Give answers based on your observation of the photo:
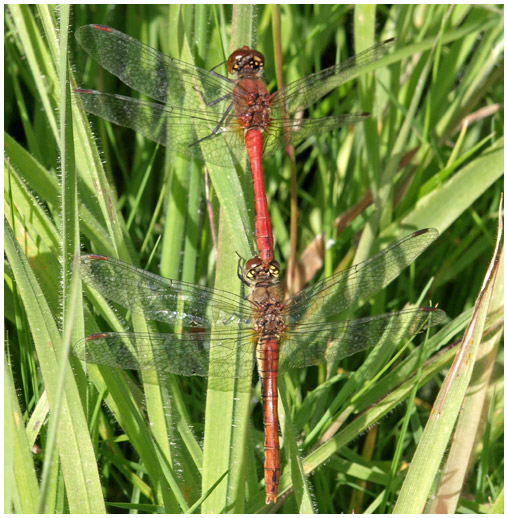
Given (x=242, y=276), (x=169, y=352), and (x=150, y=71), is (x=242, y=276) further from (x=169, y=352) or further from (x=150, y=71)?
(x=150, y=71)

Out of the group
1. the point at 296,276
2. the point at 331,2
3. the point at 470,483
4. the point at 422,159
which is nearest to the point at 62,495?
the point at 296,276

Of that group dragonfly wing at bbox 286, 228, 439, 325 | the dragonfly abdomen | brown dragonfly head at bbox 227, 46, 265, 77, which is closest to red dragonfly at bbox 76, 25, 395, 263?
brown dragonfly head at bbox 227, 46, 265, 77

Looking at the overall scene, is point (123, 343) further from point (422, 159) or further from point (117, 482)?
point (422, 159)

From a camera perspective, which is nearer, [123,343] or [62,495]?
[62,495]

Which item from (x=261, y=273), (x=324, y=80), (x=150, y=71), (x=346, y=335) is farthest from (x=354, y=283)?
(x=150, y=71)

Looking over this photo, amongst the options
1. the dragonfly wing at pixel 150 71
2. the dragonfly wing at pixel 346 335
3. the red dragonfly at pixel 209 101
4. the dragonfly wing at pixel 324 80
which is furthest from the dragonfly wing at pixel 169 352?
the dragonfly wing at pixel 324 80

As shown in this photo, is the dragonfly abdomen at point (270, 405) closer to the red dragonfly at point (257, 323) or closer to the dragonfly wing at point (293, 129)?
the red dragonfly at point (257, 323)
